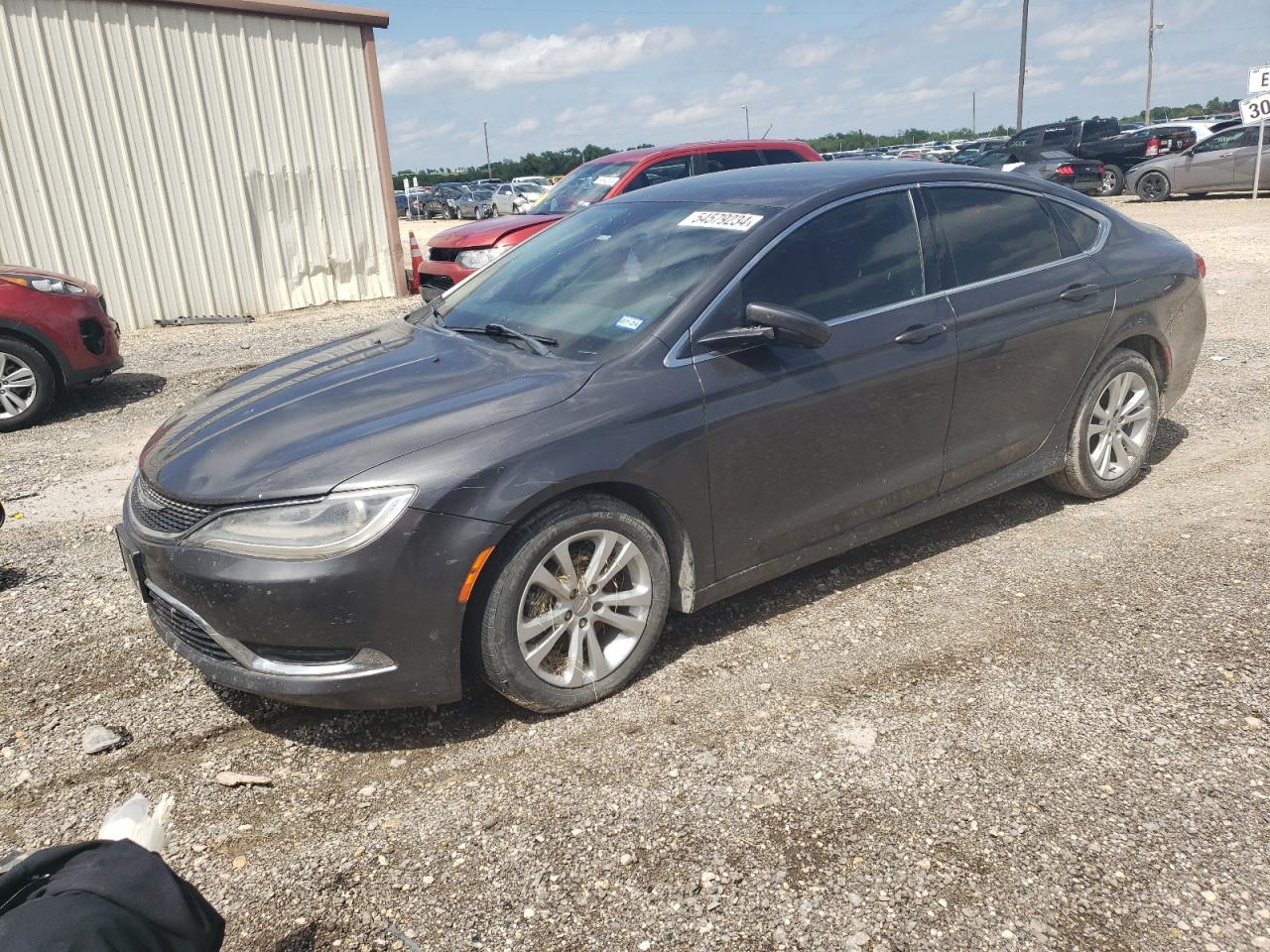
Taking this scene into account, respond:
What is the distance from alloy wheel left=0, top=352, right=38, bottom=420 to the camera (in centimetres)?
695

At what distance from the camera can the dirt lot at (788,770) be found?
92.5 inches

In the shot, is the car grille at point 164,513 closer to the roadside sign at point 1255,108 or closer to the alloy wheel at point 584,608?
→ the alloy wheel at point 584,608

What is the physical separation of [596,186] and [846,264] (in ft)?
24.2

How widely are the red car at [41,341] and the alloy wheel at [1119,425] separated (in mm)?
6882

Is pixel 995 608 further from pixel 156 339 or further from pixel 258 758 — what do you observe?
pixel 156 339

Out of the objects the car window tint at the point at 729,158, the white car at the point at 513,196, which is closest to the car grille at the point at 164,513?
the car window tint at the point at 729,158

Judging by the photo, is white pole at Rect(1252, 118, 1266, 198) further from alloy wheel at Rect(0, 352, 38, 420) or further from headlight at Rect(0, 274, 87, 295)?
alloy wheel at Rect(0, 352, 38, 420)

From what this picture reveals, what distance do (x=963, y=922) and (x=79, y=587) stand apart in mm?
3840

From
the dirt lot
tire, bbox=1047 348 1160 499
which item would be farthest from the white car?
the dirt lot

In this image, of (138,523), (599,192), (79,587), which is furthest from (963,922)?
(599,192)

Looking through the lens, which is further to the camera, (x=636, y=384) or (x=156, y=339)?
(x=156, y=339)

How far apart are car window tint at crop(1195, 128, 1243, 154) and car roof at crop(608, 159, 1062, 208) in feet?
62.9

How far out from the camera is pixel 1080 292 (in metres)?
4.36

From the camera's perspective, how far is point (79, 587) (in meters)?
4.29
